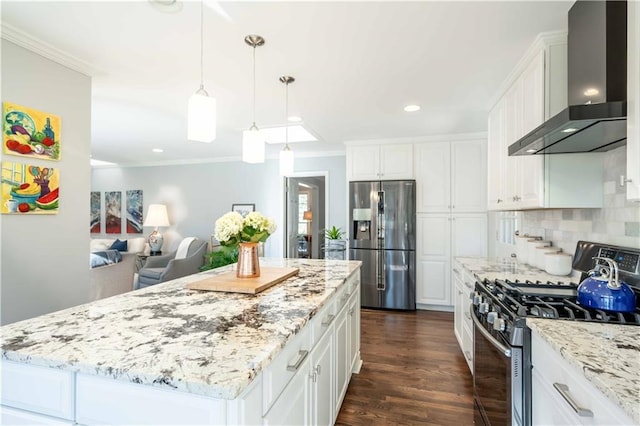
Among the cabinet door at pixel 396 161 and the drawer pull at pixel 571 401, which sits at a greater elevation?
the cabinet door at pixel 396 161

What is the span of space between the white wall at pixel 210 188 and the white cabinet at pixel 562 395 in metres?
3.92

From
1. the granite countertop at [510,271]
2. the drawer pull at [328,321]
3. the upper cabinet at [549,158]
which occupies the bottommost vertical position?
the drawer pull at [328,321]

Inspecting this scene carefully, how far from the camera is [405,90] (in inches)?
103

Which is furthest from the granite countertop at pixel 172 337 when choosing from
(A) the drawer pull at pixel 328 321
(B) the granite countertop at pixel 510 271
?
(B) the granite countertop at pixel 510 271

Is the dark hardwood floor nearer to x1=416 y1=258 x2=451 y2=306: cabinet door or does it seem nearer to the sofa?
x1=416 y1=258 x2=451 y2=306: cabinet door

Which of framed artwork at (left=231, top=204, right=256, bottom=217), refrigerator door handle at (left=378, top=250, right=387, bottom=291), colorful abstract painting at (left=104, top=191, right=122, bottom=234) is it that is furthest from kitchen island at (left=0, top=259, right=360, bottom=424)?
colorful abstract painting at (left=104, top=191, right=122, bottom=234)

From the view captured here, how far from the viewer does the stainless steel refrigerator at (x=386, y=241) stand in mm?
4086

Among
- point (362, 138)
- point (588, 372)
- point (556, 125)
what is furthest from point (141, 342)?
point (362, 138)

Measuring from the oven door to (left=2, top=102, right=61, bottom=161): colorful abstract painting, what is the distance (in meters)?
2.88

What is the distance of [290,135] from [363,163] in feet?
3.72

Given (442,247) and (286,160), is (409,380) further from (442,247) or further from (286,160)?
(442,247)

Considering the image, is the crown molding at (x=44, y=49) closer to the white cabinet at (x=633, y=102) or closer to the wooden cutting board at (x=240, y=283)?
the wooden cutting board at (x=240, y=283)

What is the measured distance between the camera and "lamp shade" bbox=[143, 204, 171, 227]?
227 inches

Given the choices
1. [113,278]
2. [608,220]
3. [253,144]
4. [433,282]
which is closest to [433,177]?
[433,282]
